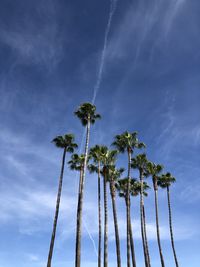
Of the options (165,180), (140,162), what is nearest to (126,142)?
(140,162)

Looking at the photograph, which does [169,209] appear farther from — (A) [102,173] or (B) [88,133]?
(B) [88,133]

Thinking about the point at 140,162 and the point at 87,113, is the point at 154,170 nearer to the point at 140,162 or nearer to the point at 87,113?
the point at 140,162

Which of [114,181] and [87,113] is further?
[114,181]

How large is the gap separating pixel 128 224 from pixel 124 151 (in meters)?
11.8

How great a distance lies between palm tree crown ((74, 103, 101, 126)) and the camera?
4575 cm

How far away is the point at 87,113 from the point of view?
45.9 m

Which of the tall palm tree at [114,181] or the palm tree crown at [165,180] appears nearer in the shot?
the tall palm tree at [114,181]

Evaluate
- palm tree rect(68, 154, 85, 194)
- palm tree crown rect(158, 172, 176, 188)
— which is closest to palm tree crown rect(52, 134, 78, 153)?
palm tree rect(68, 154, 85, 194)

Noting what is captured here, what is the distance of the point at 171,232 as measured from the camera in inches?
2249

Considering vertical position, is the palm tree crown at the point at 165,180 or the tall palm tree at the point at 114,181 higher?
the palm tree crown at the point at 165,180

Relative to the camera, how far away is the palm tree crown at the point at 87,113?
→ 45.8 m

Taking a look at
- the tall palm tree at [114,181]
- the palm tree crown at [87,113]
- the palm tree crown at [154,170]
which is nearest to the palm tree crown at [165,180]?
the palm tree crown at [154,170]

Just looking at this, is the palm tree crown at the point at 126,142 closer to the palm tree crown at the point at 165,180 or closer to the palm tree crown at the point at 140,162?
the palm tree crown at the point at 140,162

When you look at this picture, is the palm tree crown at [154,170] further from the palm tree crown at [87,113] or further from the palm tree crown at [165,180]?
the palm tree crown at [87,113]
